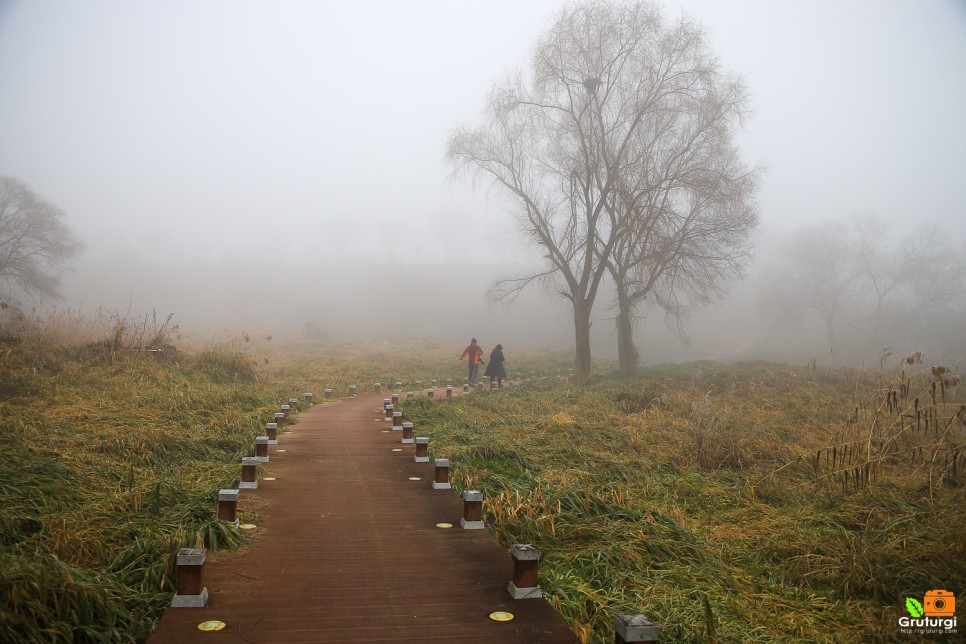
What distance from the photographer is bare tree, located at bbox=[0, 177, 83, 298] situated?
33.0m

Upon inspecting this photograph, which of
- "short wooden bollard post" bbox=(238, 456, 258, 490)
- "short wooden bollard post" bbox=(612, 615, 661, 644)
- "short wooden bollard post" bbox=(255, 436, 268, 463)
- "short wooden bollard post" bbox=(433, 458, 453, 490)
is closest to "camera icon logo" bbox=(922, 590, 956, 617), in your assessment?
"short wooden bollard post" bbox=(612, 615, 661, 644)

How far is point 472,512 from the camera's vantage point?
17.6 ft

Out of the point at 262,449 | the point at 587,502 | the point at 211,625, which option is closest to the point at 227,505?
the point at 211,625

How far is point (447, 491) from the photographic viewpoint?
655 cm

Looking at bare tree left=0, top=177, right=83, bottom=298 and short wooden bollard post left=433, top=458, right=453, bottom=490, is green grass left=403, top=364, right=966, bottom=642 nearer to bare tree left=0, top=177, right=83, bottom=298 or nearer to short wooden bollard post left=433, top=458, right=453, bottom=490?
short wooden bollard post left=433, top=458, right=453, bottom=490

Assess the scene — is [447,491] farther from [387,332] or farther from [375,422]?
[387,332]

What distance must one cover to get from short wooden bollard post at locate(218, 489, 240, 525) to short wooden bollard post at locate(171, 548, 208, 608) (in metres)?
1.37

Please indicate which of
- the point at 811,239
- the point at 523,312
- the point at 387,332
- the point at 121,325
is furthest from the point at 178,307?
the point at 811,239

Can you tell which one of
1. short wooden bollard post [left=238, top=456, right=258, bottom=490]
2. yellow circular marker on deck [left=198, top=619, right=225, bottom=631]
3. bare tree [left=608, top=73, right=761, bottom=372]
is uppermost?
bare tree [left=608, top=73, right=761, bottom=372]

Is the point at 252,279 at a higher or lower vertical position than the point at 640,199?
higher

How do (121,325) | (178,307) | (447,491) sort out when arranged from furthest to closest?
(178,307) < (121,325) < (447,491)

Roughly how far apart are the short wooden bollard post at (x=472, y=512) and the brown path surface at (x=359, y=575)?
0.29ft

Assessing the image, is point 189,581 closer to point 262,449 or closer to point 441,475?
point 441,475

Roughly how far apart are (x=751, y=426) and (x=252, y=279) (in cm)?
7696
